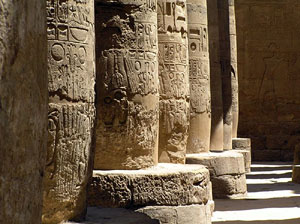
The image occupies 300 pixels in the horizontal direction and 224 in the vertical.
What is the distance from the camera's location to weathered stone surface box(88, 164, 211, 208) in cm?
609

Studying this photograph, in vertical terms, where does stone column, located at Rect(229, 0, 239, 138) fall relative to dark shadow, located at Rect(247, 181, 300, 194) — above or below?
above

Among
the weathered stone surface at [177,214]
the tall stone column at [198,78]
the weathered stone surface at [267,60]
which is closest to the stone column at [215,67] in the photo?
the tall stone column at [198,78]

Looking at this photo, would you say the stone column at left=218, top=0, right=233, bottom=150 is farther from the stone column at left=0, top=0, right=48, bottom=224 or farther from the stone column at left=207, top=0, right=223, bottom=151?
the stone column at left=0, top=0, right=48, bottom=224

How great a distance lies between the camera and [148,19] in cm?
664

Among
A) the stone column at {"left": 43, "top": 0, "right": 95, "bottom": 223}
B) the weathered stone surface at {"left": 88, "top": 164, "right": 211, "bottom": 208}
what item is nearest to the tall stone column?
the weathered stone surface at {"left": 88, "top": 164, "right": 211, "bottom": 208}

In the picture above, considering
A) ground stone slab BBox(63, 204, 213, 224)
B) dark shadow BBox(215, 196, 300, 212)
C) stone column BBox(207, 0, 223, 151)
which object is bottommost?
dark shadow BBox(215, 196, 300, 212)

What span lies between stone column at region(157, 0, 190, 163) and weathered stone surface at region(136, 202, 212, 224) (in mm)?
1579

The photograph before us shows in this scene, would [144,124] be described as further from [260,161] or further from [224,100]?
[260,161]

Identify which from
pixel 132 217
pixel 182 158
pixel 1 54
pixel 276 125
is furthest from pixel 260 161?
pixel 1 54

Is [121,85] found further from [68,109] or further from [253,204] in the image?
[253,204]

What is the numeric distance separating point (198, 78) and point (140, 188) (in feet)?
15.0

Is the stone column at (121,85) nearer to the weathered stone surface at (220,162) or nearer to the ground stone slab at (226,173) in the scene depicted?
the weathered stone surface at (220,162)

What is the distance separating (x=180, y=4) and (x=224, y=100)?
6.15 m

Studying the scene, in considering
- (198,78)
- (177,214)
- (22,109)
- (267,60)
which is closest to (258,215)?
(198,78)
